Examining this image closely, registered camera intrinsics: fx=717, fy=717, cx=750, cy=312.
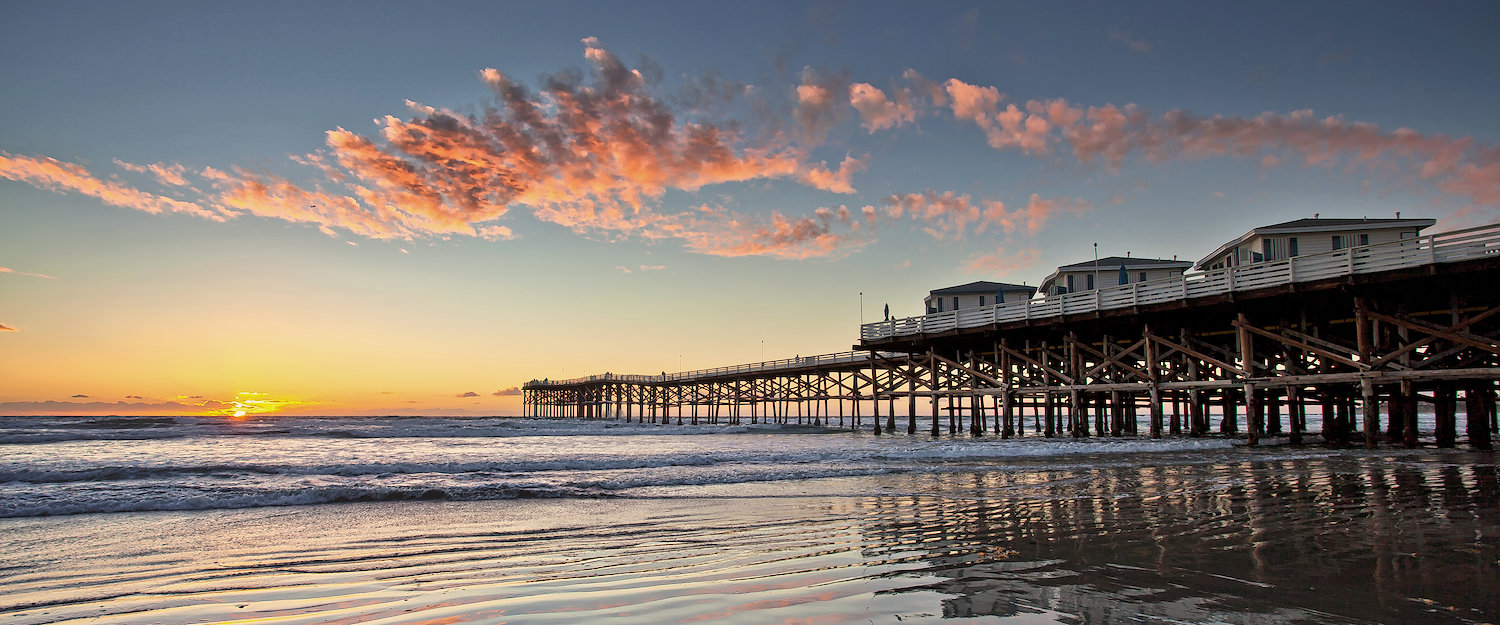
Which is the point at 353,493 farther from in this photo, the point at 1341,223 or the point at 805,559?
the point at 1341,223

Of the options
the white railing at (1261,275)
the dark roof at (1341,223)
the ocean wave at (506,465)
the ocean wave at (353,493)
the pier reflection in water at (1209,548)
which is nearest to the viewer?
the pier reflection in water at (1209,548)

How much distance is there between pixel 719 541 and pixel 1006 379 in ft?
88.8

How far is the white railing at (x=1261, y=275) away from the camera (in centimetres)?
1717

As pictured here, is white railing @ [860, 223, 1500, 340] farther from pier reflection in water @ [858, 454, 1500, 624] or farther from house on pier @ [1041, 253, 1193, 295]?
pier reflection in water @ [858, 454, 1500, 624]

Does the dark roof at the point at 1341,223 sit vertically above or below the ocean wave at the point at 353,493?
above

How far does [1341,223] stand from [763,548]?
27771 millimetres

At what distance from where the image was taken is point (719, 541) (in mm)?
6309

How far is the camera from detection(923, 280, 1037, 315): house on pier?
126 feet

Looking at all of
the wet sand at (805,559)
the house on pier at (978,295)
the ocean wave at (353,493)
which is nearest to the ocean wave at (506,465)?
the ocean wave at (353,493)

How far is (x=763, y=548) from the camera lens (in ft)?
19.3

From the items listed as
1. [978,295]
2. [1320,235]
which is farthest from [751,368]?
[1320,235]

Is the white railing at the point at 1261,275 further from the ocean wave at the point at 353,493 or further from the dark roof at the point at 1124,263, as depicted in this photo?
the ocean wave at the point at 353,493

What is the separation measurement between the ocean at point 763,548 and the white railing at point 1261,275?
7.84 m

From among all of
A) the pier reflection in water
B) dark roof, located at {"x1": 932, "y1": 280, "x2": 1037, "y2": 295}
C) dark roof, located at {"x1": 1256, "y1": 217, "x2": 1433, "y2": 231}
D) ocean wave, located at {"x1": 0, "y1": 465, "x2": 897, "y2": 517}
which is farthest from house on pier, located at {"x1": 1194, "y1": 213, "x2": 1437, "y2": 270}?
ocean wave, located at {"x1": 0, "y1": 465, "x2": 897, "y2": 517}
